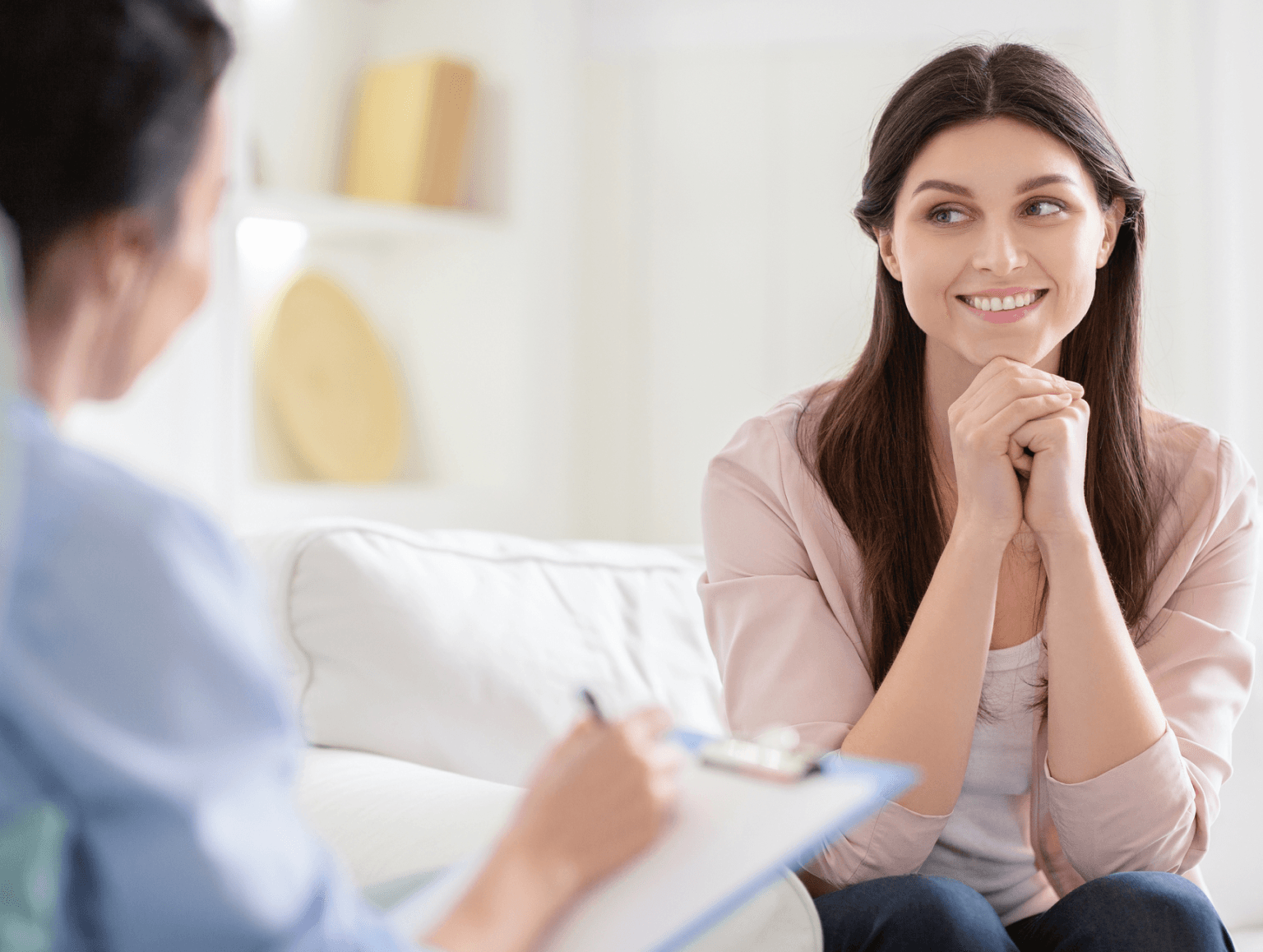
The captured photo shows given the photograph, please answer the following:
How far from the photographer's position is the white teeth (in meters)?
1.20

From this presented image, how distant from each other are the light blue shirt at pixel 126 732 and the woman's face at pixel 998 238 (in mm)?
900

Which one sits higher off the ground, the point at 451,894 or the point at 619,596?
the point at 451,894

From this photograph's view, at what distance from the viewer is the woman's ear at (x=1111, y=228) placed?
127 centimetres

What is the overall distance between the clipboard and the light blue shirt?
0.14 m

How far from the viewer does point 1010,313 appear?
3.93 ft

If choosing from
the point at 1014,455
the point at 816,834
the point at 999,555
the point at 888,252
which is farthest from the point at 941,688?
the point at 816,834

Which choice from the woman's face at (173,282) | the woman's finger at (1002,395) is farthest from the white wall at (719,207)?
the woman's face at (173,282)

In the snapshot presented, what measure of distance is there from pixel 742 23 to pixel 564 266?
0.63m

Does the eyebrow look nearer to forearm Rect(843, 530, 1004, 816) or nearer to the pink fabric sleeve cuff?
forearm Rect(843, 530, 1004, 816)

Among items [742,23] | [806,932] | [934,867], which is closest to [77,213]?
[806,932]

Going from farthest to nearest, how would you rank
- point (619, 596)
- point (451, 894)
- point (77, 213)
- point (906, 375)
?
point (619, 596) → point (906, 375) → point (451, 894) → point (77, 213)

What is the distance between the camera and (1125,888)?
3.27 feet

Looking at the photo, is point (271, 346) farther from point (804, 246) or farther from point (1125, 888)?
point (1125, 888)

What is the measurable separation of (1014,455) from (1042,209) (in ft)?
0.81
